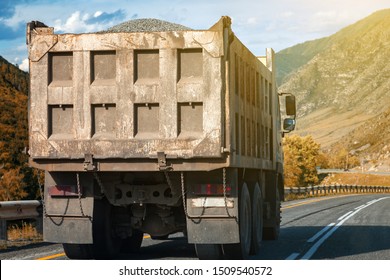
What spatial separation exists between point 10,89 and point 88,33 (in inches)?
463

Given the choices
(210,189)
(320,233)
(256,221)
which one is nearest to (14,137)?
(320,233)

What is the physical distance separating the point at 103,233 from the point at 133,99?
2322mm

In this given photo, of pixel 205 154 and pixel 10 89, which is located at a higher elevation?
pixel 10 89

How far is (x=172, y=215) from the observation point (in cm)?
1110

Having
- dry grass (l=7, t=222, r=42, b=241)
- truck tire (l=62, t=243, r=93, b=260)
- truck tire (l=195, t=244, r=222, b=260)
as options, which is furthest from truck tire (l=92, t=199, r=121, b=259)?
dry grass (l=7, t=222, r=42, b=241)

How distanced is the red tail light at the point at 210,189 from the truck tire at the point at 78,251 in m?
2.12

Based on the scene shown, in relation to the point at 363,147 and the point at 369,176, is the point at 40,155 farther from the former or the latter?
the point at 363,147

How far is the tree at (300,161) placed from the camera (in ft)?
178

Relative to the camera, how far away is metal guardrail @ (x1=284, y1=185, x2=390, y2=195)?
44444 mm

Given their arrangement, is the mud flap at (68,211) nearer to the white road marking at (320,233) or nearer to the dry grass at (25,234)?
the dry grass at (25,234)

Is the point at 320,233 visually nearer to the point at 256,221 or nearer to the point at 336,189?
the point at 256,221

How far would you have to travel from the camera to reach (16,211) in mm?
14203

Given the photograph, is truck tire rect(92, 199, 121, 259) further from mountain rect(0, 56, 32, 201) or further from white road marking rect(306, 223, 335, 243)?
mountain rect(0, 56, 32, 201)

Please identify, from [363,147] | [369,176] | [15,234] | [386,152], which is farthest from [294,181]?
[363,147]
